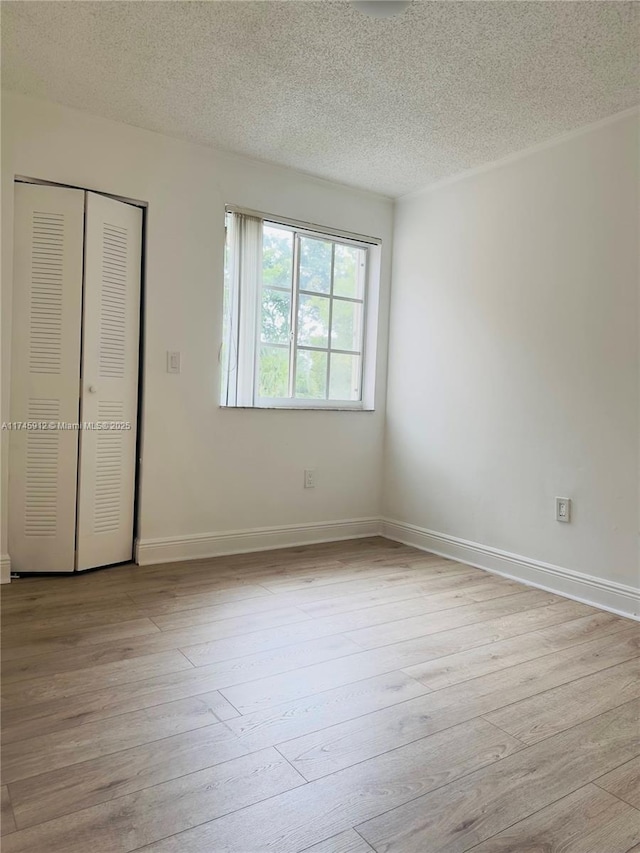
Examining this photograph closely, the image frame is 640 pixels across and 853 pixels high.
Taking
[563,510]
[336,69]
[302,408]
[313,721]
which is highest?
[336,69]

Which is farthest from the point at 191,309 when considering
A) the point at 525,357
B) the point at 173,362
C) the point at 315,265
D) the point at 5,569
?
the point at 525,357

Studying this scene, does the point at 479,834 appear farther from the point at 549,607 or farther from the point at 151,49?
the point at 151,49

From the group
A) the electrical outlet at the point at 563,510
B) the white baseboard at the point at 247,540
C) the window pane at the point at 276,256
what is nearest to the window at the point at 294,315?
the window pane at the point at 276,256

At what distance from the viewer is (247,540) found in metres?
3.55

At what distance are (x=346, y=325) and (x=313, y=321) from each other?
0.95ft

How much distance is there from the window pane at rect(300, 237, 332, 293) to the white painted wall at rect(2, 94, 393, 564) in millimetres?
158

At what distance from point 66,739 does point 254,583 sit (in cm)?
143

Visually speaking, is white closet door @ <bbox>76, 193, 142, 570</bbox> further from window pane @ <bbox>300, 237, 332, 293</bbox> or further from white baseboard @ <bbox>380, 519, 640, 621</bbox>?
white baseboard @ <bbox>380, 519, 640, 621</bbox>

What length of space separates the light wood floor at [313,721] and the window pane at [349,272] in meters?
2.07

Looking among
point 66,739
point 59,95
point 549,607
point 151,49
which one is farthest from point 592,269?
point 66,739

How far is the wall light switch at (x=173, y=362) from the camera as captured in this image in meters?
3.25

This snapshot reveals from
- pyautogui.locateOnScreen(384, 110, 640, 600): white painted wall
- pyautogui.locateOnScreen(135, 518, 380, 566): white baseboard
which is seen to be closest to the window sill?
pyautogui.locateOnScreen(384, 110, 640, 600): white painted wall

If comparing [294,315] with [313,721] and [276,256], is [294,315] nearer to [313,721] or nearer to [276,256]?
[276,256]

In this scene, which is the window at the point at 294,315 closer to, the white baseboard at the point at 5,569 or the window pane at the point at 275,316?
the window pane at the point at 275,316
